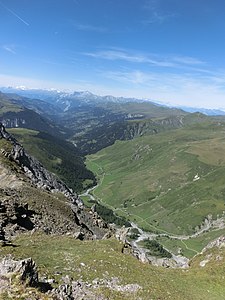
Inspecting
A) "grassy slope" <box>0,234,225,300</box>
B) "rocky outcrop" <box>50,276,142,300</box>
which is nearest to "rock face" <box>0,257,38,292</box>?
"rocky outcrop" <box>50,276,142,300</box>

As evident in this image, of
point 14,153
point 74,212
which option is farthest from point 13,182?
point 14,153

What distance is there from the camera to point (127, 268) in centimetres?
4603

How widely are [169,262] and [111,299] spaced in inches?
1920

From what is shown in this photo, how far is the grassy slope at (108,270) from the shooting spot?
133ft

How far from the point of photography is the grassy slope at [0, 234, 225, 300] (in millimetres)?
40656

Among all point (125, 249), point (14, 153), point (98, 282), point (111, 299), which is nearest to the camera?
point (111, 299)

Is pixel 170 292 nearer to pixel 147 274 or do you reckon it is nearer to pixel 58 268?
pixel 147 274

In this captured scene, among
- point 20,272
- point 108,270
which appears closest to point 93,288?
point 108,270

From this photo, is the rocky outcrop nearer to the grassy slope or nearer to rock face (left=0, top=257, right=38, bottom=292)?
the grassy slope

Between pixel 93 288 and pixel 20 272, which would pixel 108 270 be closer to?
pixel 93 288

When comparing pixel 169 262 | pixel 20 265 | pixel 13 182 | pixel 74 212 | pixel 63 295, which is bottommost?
pixel 169 262

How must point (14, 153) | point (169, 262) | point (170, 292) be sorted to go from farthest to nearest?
point (14, 153) → point (169, 262) → point (170, 292)

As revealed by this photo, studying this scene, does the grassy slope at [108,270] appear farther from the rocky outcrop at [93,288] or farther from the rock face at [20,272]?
the rock face at [20,272]

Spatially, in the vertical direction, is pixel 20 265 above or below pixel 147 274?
above
